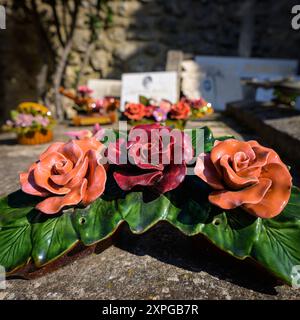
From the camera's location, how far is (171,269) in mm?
902

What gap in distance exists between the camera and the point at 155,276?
2.87 feet

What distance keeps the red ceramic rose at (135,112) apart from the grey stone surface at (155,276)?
4.98 feet

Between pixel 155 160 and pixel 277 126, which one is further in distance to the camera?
pixel 277 126

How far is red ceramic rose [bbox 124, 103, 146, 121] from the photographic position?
97.3 inches

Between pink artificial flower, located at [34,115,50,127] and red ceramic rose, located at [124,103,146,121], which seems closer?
red ceramic rose, located at [124,103,146,121]

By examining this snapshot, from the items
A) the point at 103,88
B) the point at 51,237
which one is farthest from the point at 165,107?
the point at 103,88

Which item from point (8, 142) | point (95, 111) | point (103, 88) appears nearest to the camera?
point (8, 142)

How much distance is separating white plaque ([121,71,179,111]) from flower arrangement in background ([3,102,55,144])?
112 centimetres

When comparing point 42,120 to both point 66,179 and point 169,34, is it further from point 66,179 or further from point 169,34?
point 169,34

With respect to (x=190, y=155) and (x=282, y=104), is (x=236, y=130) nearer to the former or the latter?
(x=282, y=104)

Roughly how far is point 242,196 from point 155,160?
0.24 meters

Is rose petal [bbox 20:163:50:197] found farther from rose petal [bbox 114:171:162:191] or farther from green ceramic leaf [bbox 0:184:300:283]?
rose petal [bbox 114:171:162:191]

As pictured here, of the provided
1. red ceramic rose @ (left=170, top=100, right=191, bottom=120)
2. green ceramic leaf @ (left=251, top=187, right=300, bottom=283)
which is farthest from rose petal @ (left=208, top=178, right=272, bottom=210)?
red ceramic rose @ (left=170, top=100, right=191, bottom=120)
